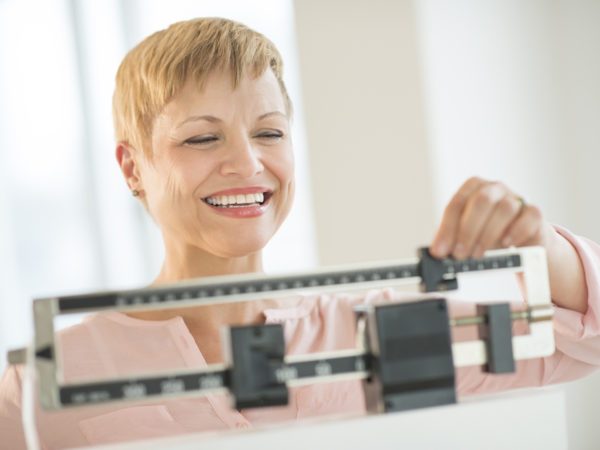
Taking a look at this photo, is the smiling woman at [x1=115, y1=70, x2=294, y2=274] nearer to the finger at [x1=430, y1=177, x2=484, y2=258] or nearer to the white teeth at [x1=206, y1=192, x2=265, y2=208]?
the white teeth at [x1=206, y1=192, x2=265, y2=208]

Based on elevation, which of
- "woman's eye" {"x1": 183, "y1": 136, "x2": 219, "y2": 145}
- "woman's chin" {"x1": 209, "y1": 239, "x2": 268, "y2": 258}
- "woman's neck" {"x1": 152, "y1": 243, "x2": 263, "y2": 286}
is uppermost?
"woman's eye" {"x1": 183, "y1": 136, "x2": 219, "y2": 145}

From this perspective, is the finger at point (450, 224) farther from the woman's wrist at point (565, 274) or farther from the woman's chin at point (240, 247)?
Result: the woman's chin at point (240, 247)

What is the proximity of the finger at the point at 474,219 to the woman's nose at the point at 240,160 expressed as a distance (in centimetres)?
41

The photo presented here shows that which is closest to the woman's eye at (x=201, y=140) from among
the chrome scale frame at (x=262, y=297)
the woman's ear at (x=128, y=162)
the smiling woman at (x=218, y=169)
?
the smiling woman at (x=218, y=169)

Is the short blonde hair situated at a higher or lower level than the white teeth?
higher

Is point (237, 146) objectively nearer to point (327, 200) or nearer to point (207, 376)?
point (207, 376)

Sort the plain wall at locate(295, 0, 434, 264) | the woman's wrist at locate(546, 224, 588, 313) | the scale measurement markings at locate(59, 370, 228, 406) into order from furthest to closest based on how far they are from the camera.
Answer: the plain wall at locate(295, 0, 434, 264)
the woman's wrist at locate(546, 224, 588, 313)
the scale measurement markings at locate(59, 370, 228, 406)

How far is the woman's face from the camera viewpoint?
3.72 ft

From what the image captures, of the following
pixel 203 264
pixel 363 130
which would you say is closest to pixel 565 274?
pixel 203 264

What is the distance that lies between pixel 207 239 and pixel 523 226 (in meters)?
0.52

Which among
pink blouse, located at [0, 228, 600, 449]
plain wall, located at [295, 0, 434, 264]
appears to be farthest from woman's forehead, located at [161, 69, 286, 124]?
plain wall, located at [295, 0, 434, 264]

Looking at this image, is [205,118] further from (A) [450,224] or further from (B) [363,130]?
(B) [363,130]

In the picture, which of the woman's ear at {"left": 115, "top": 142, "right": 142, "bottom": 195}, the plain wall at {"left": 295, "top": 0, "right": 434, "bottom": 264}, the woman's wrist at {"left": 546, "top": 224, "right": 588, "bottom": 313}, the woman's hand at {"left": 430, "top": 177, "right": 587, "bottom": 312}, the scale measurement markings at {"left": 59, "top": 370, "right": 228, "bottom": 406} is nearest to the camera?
the scale measurement markings at {"left": 59, "top": 370, "right": 228, "bottom": 406}

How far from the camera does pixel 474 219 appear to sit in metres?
0.83
